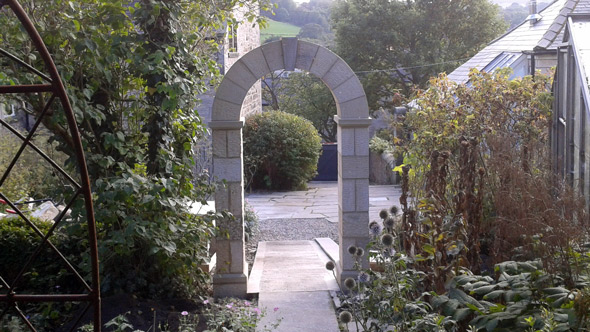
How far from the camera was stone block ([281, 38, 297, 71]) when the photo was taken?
599 cm

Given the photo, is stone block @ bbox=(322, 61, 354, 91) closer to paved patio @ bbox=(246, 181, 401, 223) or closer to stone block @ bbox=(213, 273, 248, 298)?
stone block @ bbox=(213, 273, 248, 298)

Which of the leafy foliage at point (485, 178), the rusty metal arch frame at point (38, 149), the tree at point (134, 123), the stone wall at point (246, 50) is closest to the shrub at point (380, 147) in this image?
the stone wall at point (246, 50)

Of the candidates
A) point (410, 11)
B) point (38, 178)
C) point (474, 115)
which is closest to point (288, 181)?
point (38, 178)

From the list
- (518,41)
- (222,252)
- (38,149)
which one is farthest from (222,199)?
(518,41)

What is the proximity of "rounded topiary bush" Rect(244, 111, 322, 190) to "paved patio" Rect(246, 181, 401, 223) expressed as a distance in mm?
438

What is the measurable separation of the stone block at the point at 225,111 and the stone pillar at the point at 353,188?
927mm

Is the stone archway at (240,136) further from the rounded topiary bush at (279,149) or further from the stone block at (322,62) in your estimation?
the rounded topiary bush at (279,149)

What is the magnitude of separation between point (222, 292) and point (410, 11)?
21.1 metres

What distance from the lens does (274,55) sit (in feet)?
19.9

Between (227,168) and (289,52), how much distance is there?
119 centimetres

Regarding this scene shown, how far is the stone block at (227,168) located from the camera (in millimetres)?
6055

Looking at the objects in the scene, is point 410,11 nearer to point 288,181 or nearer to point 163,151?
point 288,181

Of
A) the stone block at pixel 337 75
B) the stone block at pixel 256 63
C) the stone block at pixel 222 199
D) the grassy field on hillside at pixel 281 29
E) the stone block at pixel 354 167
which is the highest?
the grassy field on hillside at pixel 281 29

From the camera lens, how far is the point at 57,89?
8.92ft
